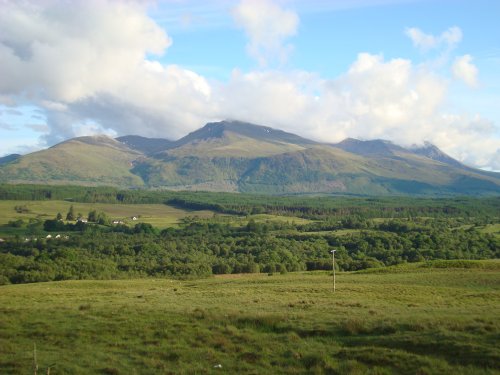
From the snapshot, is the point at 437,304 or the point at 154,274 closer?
the point at 437,304

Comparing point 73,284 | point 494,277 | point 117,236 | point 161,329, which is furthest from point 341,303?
point 117,236

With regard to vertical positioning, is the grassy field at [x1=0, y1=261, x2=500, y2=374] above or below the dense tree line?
above

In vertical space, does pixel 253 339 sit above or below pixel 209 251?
above

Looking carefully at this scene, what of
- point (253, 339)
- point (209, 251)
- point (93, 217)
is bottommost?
point (209, 251)

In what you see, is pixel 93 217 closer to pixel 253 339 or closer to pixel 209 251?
pixel 209 251

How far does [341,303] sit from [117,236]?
12162 centimetres

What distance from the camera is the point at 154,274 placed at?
3730 inches

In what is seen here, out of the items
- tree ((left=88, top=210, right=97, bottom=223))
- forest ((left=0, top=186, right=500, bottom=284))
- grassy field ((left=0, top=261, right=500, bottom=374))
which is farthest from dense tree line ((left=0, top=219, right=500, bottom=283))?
grassy field ((left=0, top=261, right=500, bottom=374))

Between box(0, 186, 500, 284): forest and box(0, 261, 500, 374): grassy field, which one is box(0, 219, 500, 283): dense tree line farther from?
box(0, 261, 500, 374): grassy field

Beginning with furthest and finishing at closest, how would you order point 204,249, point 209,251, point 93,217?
point 93,217 < point 204,249 < point 209,251

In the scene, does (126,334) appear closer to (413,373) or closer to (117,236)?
(413,373)

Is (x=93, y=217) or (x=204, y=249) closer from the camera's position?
(x=204, y=249)

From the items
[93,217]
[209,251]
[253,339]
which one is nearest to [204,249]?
[209,251]

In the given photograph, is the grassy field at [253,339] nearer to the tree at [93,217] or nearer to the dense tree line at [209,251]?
the dense tree line at [209,251]
